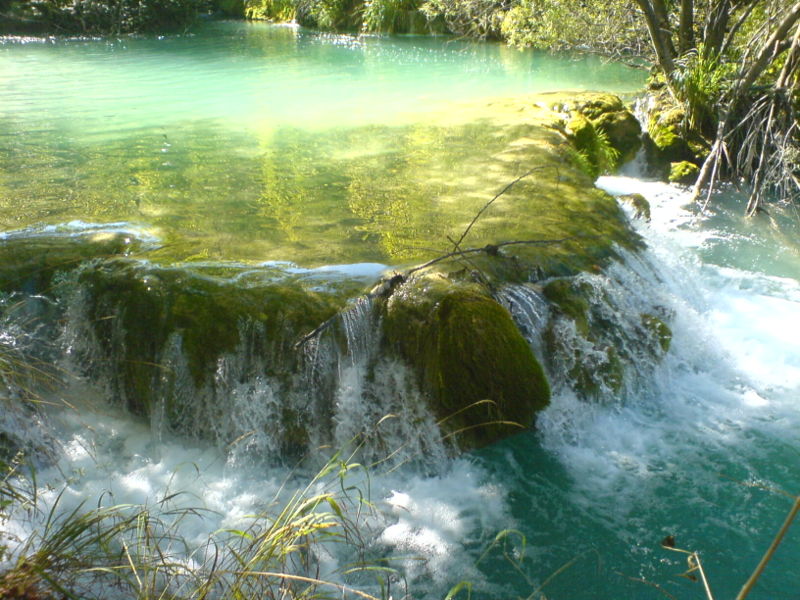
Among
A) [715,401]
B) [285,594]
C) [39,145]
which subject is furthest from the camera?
[39,145]

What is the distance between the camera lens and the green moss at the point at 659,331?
511 cm

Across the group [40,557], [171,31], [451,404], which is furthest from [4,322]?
[171,31]

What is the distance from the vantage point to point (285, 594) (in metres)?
2.36

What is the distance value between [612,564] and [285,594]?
6.44 feet

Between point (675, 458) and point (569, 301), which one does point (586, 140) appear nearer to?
point (569, 301)

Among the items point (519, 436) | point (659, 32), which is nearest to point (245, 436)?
point (519, 436)

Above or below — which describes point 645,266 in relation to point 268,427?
above

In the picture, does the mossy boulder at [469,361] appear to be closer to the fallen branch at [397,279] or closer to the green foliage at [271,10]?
the fallen branch at [397,279]

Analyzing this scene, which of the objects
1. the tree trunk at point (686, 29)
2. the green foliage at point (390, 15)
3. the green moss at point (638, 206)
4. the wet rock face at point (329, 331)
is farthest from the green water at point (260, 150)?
the green foliage at point (390, 15)

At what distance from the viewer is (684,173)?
9.28m

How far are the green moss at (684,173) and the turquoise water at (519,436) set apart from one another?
0.25 m

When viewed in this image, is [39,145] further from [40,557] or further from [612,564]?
[612,564]

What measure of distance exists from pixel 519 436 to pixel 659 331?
1.52 meters

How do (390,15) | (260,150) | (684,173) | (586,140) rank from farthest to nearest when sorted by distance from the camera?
(390,15), (684,173), (586,140), (260,150)
